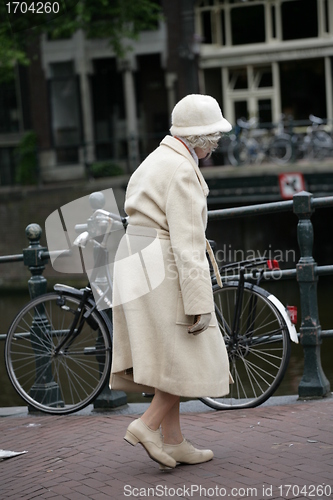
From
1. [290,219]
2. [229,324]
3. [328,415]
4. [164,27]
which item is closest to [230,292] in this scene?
[229,324]

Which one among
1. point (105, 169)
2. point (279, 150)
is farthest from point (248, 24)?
point (279, 150)

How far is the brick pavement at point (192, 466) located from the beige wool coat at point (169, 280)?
368 mm

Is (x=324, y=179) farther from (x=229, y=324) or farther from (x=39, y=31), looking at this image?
(x=229, y=324)

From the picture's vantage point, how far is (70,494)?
3281 mm

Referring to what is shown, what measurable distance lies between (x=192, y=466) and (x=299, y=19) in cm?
2472

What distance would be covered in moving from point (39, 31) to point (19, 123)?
6.99 m

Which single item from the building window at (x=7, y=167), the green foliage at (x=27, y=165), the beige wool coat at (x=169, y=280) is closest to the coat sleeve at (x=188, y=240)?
the beige wool coat at (x=169, y=280)

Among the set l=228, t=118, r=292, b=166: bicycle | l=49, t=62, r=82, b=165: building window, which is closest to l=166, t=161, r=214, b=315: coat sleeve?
l=228, t=118, r=292, b=166: bicycle

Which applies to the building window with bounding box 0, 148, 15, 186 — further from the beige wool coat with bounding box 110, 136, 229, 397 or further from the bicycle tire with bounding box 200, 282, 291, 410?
the beige wool coat with bounding box 110, 136, 229, 397

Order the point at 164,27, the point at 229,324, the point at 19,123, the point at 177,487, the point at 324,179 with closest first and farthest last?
1. the point at 177,487
2. the point at 229,324
3. the point at 324,179
4. the point at 164,27
5. the point at 19,123

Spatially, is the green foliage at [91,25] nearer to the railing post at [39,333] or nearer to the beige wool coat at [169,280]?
the railing post at [39,333]

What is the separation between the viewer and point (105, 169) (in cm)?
2294

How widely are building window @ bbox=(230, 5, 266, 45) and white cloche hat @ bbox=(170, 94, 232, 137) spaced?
2446 centimetres

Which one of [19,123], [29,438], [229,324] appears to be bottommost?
[29,438]
